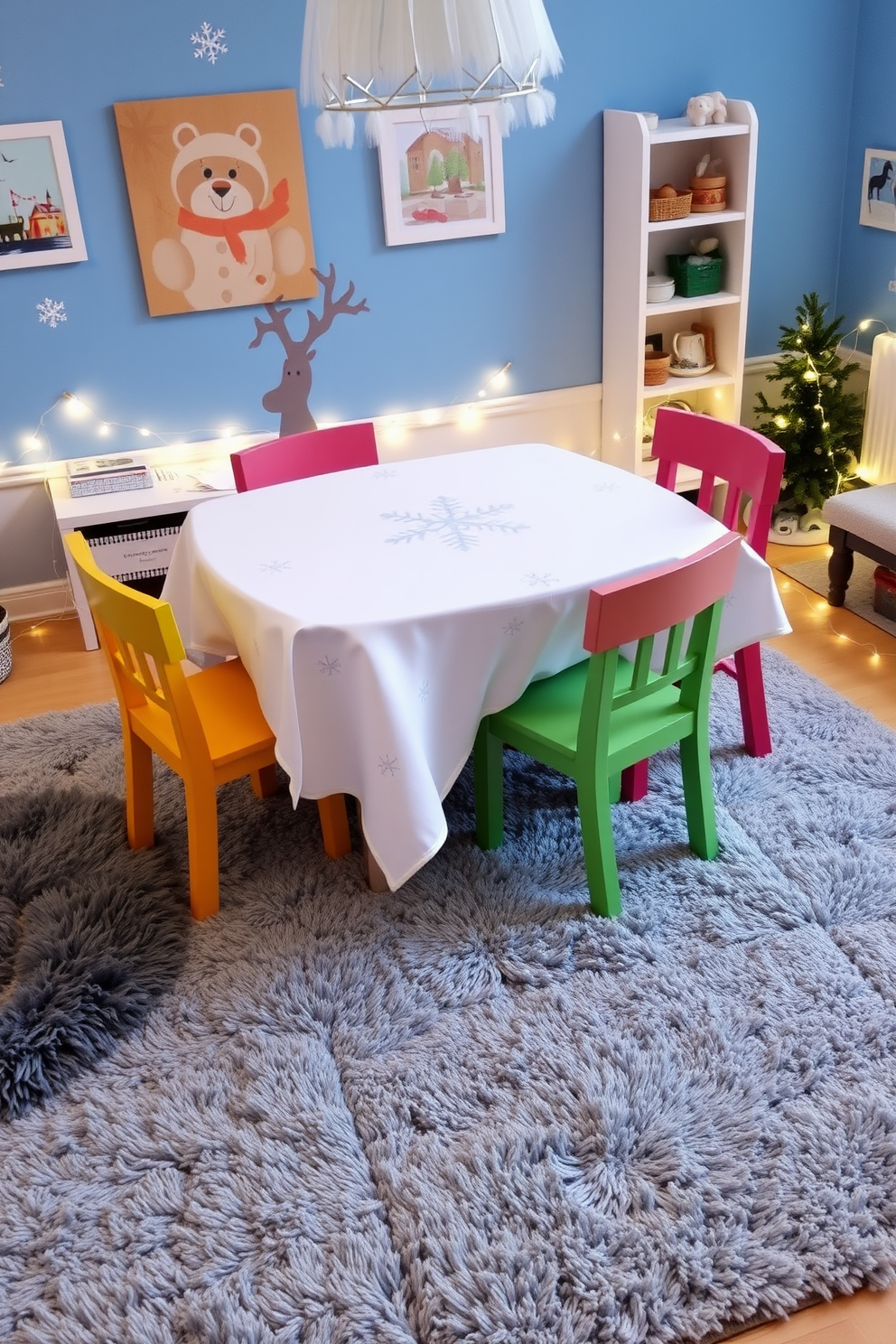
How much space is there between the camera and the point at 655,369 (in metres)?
3.90

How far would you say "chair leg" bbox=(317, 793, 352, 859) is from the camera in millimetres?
2410

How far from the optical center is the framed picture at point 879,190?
12.4 ft

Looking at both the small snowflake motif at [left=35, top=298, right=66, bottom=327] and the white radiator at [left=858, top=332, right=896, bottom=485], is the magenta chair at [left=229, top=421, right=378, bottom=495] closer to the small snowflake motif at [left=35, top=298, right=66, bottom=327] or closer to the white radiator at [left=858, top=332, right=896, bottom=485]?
the small snowflake motif at [left=35, top=298, right=66, bottom=327]

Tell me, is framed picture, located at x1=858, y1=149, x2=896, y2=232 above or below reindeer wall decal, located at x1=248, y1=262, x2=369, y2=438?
above

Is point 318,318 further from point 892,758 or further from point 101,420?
point 892,758

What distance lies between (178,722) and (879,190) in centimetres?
310

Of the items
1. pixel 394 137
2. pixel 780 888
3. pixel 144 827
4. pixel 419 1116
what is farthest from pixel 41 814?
pixel 394 137

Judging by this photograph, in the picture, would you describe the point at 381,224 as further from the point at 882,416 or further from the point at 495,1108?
the point at 495,1108

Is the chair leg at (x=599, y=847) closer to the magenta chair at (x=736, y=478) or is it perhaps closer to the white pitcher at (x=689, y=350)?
the magenta chair at (x=736, y=478)

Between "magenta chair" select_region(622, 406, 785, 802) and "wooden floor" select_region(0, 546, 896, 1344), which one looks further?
"wooden floor" select_region(0, 546, 896, 1344)

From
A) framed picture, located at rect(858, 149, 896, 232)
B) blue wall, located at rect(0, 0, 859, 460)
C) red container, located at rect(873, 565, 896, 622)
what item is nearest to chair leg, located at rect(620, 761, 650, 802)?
red container, located at rect(873, 565, 896, 622)

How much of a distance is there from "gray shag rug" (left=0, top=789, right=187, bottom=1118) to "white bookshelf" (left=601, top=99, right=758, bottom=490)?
7.39 ft

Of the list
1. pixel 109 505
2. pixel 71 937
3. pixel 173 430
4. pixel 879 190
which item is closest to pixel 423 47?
pixel 71 937

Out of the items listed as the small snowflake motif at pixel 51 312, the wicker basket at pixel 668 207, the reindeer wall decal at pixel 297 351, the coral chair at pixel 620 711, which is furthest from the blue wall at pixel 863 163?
the small snowflake motif at pixel 51 312
